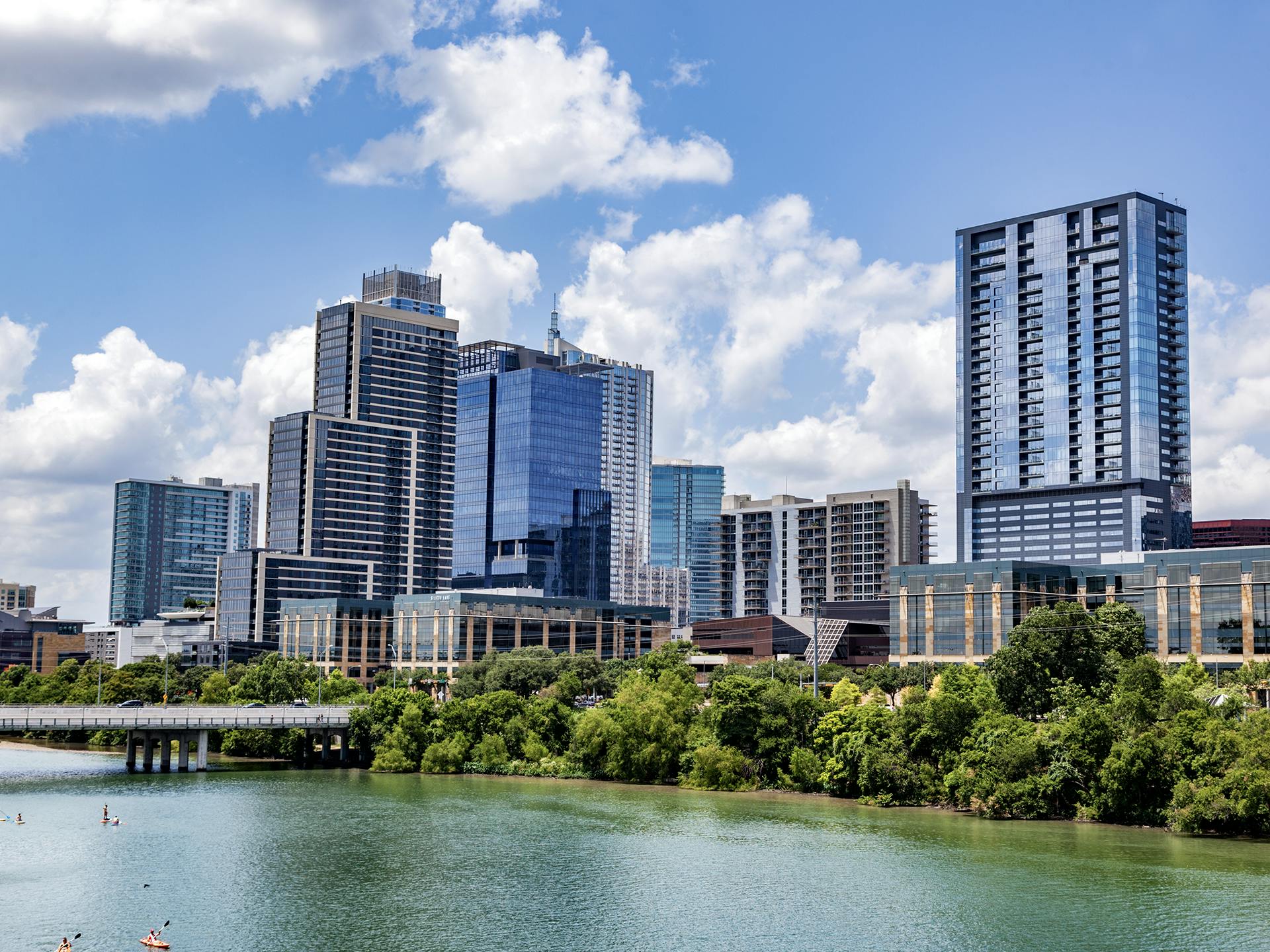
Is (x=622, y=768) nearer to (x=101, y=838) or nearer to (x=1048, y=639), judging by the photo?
(x=1048, y=639)

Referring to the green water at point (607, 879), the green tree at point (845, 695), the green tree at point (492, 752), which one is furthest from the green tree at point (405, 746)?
the green tree at point (845, 695)

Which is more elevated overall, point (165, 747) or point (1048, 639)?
point (1048, 639)

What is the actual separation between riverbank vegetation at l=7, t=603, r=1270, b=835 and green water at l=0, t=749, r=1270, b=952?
4033 mm

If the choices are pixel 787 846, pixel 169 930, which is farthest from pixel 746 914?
pixel 169 930

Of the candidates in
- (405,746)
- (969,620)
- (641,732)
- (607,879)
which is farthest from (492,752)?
(607,879)

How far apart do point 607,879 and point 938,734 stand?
148 feet

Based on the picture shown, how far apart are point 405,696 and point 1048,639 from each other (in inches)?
3067

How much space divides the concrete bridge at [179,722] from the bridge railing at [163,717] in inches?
2.9

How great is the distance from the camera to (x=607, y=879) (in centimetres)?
8400

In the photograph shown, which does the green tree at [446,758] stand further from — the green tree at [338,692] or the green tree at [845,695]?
the green tree at [845,695]

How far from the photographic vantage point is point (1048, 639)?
12450 cm

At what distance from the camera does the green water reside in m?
69.9

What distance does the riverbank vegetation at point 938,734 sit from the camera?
341 ft

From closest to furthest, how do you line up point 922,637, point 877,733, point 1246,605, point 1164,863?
point 1164,863
point 877,733
point 1246,605
point 922,637
